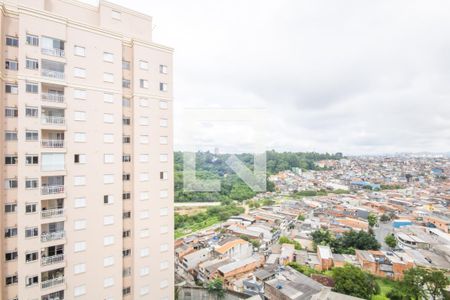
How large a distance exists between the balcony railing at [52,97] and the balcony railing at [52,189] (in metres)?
2.28

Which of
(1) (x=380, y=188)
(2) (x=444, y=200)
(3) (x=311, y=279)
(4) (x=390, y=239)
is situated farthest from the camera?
(1) (x=380, y=188)

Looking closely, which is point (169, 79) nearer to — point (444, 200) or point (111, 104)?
point (111, 104)

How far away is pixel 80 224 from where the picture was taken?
657cm

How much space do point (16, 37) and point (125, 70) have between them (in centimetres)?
261

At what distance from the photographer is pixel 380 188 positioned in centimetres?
4669

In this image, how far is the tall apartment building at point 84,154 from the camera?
5.88 meters

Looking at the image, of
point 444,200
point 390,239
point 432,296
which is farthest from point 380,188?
point 432,296

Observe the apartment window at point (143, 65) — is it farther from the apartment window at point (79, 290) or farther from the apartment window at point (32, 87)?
the apartment window at point (79, 290)

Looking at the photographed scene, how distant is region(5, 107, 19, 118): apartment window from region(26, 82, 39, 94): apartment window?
577 millimetres

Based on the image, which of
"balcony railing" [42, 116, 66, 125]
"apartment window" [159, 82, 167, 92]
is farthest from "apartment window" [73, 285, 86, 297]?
"apartment window" [159, 82, 167, 92]

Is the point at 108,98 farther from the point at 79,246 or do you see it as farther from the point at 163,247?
the point at 163,247

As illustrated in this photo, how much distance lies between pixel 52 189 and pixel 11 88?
272 centimetres

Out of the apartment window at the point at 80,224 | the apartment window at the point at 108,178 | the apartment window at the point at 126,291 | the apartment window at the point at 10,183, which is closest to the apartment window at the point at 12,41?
the apartment window at the point at 10,183

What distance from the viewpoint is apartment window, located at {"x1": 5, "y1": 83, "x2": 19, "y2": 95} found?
587cm
